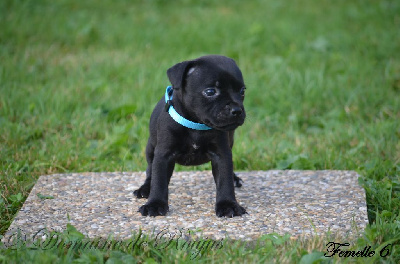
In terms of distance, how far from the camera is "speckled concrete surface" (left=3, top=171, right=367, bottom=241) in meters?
3.65

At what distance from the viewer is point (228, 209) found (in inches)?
151

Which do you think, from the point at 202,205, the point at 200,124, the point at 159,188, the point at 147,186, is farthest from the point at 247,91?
the point at 159,188

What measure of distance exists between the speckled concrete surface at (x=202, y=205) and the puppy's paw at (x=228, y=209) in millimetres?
47

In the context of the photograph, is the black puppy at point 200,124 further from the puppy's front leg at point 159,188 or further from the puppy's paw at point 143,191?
the puppy's paw at point 143,191

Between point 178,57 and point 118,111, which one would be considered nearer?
point 118,111

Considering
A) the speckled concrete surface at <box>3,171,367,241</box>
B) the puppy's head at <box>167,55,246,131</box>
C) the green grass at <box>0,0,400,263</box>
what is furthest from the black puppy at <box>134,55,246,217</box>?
the green grass at <box>0,0,400,263</box>

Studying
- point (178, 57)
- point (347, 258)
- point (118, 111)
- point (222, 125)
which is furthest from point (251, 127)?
point (347, 258)

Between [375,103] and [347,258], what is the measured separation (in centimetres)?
383

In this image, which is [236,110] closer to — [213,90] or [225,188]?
[213,90]

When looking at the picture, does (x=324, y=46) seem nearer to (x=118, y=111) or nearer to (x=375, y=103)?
(x=375, y=103)

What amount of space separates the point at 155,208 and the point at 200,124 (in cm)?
67

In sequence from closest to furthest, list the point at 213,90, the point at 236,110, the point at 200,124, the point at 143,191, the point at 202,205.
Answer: the point at 236,110 → the point at 213,90 → the point at 200,124 → the point at 202,205 → the point at 143,191

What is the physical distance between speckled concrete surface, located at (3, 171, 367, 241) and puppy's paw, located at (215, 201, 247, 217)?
0.05 metres

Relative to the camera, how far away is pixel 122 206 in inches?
161
